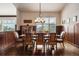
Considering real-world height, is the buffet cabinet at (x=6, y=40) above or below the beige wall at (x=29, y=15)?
below

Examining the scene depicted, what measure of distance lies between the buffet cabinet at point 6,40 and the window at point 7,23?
0.20 m

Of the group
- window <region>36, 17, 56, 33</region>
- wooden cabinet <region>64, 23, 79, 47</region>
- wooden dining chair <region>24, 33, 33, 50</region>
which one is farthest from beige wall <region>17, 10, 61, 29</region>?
wooden dining chair <region>24, 33, 33, 50</region>

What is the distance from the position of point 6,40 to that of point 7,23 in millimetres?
540

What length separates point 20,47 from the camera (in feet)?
15.5

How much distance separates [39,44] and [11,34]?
1.03 metres

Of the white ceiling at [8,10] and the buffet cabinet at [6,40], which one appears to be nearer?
the white ceiling at [8,10]

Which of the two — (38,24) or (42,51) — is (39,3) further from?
(42,51)

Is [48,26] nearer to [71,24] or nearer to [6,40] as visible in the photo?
[71,24]

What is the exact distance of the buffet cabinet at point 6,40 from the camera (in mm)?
4457

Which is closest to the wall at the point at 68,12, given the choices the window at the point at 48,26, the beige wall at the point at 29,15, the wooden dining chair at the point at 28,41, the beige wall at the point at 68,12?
the beige wall at the point at 68,12

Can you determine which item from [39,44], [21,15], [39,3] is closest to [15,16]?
[21,15]

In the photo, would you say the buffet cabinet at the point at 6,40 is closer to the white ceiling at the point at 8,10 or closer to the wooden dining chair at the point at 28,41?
the wooden dining chair at the point at 28,41

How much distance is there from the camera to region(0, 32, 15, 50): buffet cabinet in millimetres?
4457

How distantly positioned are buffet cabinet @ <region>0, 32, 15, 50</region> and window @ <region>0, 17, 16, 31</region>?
0.65ft
